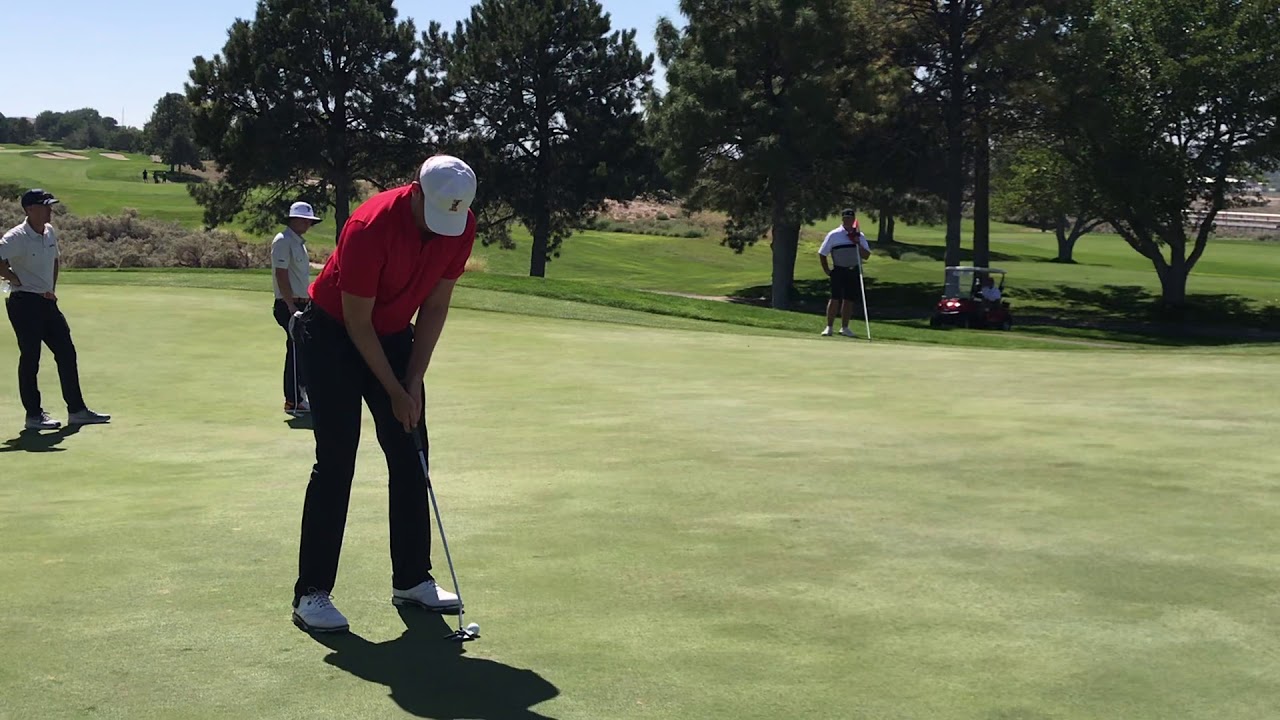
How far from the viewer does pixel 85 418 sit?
1144 cm

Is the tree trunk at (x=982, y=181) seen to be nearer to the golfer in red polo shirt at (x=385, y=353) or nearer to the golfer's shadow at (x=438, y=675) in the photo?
the golfer in red polo shirt at (x=385, y=353)

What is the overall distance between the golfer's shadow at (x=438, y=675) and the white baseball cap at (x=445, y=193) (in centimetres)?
159

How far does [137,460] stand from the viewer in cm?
969

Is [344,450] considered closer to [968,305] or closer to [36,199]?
[36,199]

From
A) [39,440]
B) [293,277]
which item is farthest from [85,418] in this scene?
[293,277]

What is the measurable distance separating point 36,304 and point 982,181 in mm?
41961

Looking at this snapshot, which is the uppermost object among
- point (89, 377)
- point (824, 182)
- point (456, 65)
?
point (456, 65)

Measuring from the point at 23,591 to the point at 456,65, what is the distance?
2173 inches

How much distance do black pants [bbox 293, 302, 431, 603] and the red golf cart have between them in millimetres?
31515

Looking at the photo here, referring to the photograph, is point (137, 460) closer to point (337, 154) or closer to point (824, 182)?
point (824, 182)

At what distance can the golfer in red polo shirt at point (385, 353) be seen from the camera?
5.54 meters

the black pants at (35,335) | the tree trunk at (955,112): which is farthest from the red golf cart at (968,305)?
the black pants at (35,335)

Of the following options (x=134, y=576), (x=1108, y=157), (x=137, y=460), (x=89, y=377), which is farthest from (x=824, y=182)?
(x=134, y=576)

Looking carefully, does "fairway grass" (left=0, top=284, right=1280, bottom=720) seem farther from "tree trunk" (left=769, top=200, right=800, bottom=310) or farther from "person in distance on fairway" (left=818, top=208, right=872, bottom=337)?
"tree trunk" (left=769, top=200, right=800, bottom=310)
